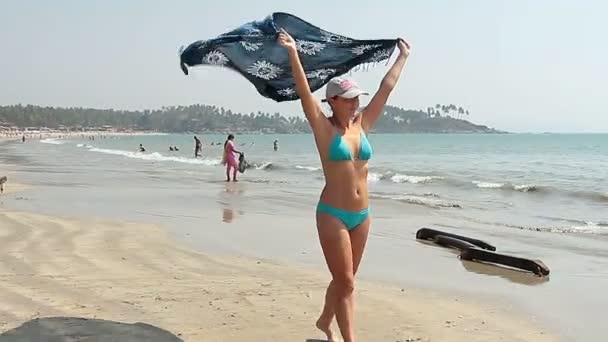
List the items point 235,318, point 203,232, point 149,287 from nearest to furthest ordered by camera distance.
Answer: point 235,318 → point 149,287 → point 203,232

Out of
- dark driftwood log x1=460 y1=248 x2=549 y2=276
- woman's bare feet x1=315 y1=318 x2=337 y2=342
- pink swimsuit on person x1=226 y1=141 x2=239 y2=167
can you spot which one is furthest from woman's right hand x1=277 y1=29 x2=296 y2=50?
pink swimsuit on person x1=226 y1=141 x2=239 y2=167

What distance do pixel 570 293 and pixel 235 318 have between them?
3958mm

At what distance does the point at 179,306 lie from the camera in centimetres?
604

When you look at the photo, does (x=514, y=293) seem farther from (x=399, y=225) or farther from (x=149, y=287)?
(x=399, y=225)

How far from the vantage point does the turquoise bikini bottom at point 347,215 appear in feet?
15.1

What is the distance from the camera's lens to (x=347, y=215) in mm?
4602

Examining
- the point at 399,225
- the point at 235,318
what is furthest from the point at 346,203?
the point at 399,225

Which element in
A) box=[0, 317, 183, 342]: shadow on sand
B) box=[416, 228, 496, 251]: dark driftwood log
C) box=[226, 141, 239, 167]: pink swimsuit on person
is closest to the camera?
box=[0, 317, 183, 342]: shadow on sand

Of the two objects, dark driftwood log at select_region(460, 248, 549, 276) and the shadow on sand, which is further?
dark driftwood log at select_region(460, 248, 549, 276)

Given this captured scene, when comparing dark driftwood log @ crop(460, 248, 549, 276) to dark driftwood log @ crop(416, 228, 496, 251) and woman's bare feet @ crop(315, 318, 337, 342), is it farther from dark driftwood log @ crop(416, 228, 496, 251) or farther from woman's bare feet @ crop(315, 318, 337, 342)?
woman's bare feet @ crop(315, 318, 337, 342)

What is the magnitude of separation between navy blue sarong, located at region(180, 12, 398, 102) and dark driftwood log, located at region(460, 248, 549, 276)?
3.93m

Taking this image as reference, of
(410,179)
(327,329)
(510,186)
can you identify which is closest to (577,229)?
(327,329)

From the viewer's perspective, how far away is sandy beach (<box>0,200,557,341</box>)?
5496 mm

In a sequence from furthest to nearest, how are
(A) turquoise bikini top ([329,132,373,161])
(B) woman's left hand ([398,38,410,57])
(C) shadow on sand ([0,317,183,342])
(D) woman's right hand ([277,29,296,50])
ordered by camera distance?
(B) woman's left hand ([398,38,410,57]), (C) shadow on sand ([0,317,183,342]), (D) woman's right hand ([277,29,296,50]), (A) turquoise bikini top ([329,132,373,161])
